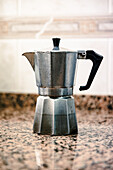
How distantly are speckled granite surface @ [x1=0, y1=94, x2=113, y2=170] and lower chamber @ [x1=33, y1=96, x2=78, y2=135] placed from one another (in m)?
0.02

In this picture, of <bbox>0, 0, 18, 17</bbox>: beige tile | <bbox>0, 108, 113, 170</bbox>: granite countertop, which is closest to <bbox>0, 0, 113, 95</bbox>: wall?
<bbox>0, 0, 18, 17</bbox>: beige tile

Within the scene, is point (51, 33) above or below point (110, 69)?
above

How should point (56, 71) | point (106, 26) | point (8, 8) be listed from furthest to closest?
1. point (8, 8)
2. point (106, 26)
3. point (56, 71)

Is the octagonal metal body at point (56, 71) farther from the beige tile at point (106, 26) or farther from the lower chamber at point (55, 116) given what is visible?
the beige tile at point (106, 26)

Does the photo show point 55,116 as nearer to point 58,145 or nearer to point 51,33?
point 58,145

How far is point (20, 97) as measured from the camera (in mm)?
1269

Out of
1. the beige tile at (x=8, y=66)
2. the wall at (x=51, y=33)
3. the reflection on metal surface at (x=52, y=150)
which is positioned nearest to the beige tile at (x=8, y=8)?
the wall at (x=51, y=33)

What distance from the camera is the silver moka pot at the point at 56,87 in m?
0.72

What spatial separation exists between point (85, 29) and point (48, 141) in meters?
0.66

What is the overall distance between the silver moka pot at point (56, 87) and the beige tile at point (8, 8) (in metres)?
0.60

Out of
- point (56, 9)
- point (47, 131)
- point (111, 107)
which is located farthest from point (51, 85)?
point (56, 9)

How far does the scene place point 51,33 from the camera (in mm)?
1240

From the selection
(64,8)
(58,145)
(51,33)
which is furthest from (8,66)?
(58,145)

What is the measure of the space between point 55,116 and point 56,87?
78 mm
